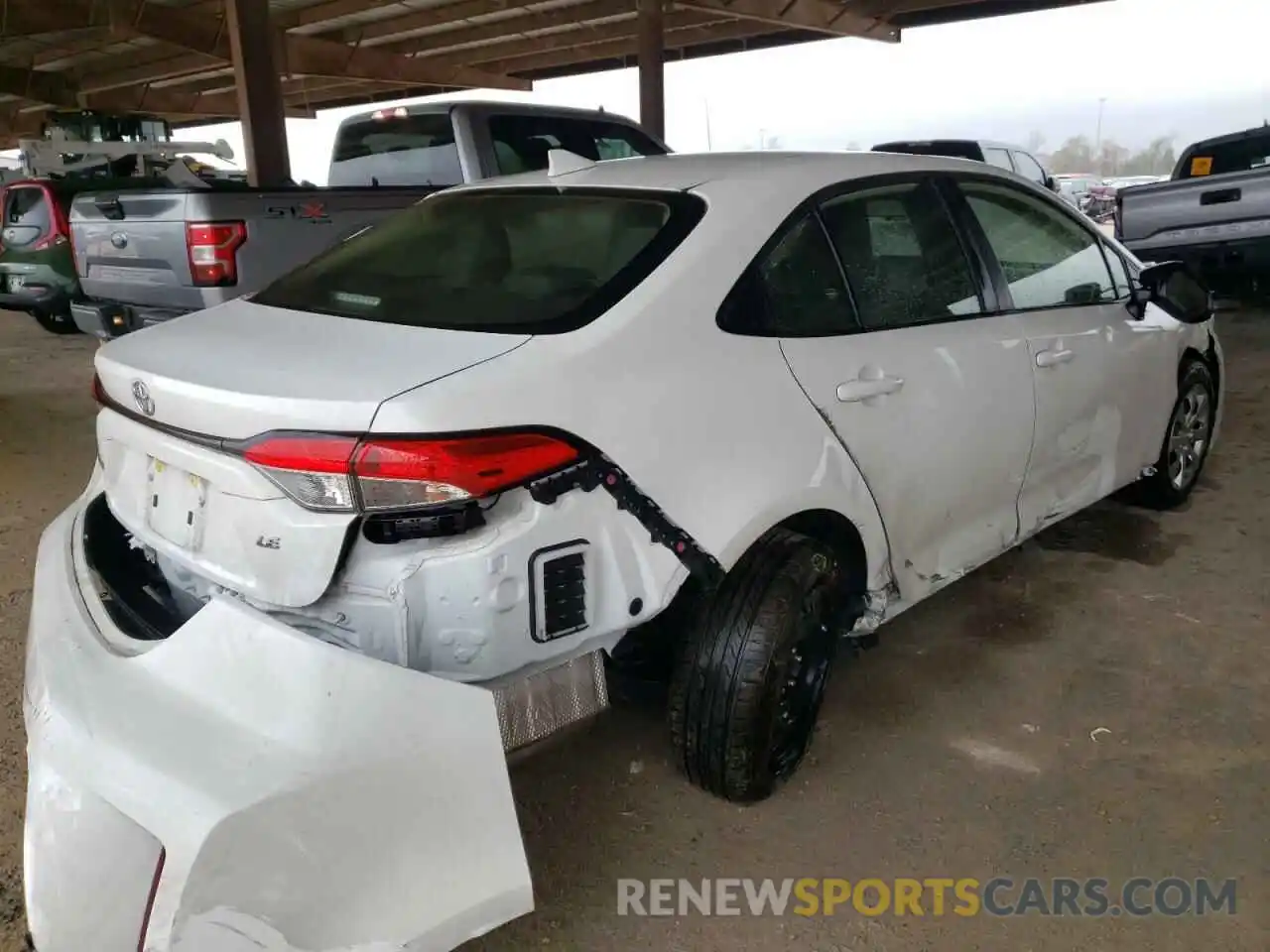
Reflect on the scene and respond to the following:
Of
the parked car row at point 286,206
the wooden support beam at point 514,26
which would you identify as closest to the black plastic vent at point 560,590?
the parked car row at point 286,206

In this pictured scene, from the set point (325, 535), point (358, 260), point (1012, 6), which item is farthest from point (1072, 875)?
point (1012, 6)

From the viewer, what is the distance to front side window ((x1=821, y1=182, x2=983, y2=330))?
2.56 m

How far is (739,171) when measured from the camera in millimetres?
2521

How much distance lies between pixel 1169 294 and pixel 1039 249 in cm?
74

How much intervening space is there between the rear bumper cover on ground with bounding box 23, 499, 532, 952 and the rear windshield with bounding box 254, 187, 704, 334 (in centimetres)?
78

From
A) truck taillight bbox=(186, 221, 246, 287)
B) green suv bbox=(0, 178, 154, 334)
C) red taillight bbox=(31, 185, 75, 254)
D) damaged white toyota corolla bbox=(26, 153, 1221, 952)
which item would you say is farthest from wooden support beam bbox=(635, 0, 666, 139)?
damaged white toyota corolla bbox=(26, 153, 1221, 952)

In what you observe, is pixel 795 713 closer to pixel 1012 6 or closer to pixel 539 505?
pixel 539 505

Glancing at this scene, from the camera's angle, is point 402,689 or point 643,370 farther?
point 643,370

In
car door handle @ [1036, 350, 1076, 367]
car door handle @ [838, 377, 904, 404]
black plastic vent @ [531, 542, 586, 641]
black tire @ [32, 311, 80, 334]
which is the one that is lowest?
black tire @ [32, 311, 80, 334]

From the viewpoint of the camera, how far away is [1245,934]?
203 cm

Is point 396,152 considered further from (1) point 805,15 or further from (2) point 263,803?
(1) point 805,15

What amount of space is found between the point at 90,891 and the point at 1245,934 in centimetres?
219

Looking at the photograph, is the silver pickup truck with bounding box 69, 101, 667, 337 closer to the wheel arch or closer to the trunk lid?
the trunk lid

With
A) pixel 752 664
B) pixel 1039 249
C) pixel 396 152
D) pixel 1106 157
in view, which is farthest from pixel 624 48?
pixel 752 664
